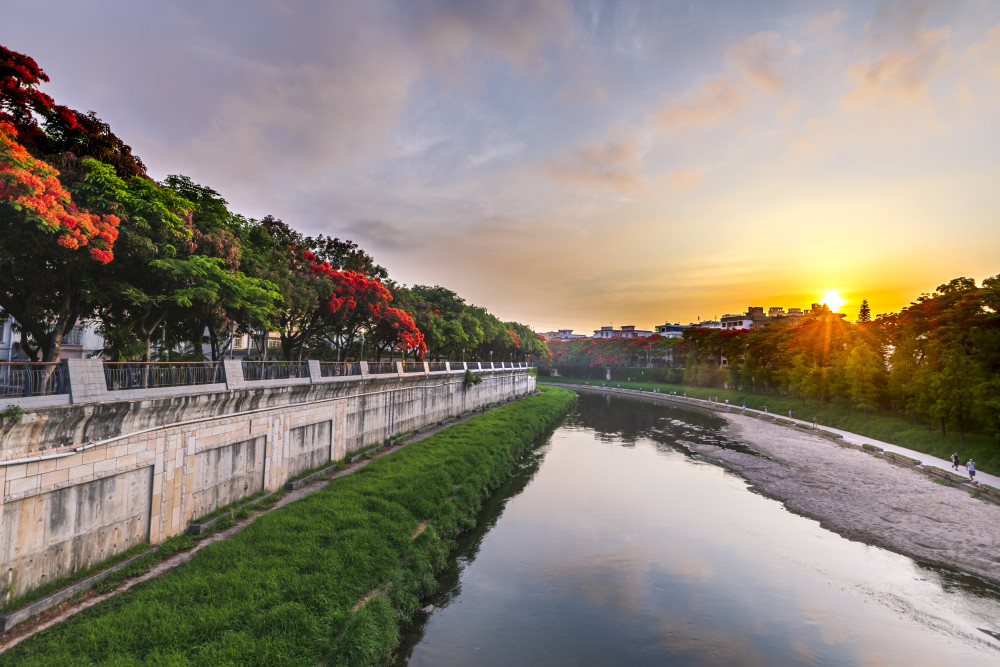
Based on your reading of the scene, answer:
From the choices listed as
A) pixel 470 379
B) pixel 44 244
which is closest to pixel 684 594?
pixel 44 244

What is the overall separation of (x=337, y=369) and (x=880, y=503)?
3216cm

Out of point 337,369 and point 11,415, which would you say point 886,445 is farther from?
point 11,415

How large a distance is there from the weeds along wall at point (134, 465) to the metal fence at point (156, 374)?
26.8 inches

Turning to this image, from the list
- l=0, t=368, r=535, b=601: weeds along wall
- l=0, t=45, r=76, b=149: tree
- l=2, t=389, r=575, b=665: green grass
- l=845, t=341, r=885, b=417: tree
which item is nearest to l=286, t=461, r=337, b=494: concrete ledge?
l=0, t=368, r=535, b=601: weeds along wall

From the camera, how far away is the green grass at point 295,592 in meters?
9.44

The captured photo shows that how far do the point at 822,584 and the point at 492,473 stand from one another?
672 inches

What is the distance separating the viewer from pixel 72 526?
1131cm

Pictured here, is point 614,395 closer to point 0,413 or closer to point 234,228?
point 234,228

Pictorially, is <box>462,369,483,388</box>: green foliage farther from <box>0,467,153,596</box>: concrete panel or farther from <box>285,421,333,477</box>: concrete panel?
<box>0,467,153,596</box>: concrete panel

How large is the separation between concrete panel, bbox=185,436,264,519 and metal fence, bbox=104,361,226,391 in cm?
267

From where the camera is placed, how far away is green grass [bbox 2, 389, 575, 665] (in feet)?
31.0

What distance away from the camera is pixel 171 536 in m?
14.4

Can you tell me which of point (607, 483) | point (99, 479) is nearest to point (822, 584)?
point (607, 483)

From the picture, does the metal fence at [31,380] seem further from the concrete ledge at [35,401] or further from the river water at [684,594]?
the river water at [684,594]
